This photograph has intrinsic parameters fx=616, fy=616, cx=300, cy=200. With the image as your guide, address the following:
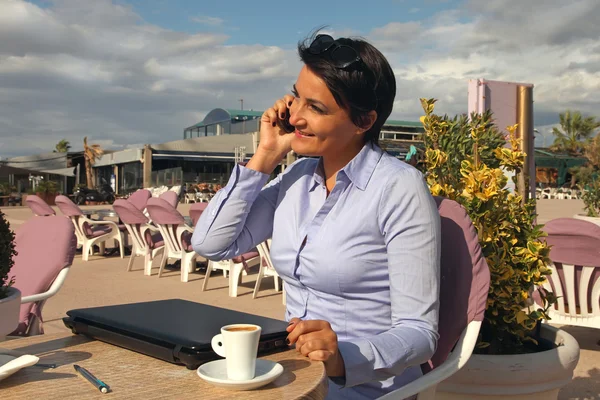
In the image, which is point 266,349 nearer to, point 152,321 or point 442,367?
point 152,321

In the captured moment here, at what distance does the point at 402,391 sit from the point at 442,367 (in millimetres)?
170

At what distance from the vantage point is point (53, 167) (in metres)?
45.4

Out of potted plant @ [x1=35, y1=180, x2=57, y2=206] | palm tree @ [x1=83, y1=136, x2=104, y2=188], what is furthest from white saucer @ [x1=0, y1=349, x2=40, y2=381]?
palm tree @ [x1=83, y1=136, x2=104, y2=188]

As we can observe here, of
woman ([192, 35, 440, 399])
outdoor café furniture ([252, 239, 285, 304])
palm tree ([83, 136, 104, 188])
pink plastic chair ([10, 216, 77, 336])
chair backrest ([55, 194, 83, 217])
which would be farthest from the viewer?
palm tree ([83, 136, 104, 188])

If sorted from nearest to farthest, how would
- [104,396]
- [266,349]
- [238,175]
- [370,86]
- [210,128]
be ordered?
[104,396], [266,349], [370,86], [238,175], [210,128]

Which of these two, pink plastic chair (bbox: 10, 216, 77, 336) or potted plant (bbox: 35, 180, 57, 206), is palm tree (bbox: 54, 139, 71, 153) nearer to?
potted plant (bbox: 35, 180, 57, 206)

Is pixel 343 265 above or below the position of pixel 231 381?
above

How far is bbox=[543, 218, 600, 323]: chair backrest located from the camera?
3.55 meters

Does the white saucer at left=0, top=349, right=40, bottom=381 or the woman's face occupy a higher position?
the woman's face

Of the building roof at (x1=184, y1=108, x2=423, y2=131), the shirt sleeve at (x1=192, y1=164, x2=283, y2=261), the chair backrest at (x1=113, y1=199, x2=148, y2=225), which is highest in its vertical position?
the building roof at (x1=184, y1=108, x2=423, y2=131)

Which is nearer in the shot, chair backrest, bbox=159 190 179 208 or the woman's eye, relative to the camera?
the woman's eye

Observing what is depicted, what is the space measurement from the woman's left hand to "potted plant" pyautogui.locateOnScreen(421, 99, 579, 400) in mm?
834

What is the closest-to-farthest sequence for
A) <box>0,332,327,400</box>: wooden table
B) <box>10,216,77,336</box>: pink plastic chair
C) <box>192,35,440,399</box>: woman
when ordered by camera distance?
<box>0,332,327,400</box>: wooden table → <box>192,35,440,399</box>: woman → <box>10,216,77,336</box>: pink plastic chair

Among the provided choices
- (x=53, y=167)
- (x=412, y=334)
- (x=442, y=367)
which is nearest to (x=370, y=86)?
(x=412, y=334)
